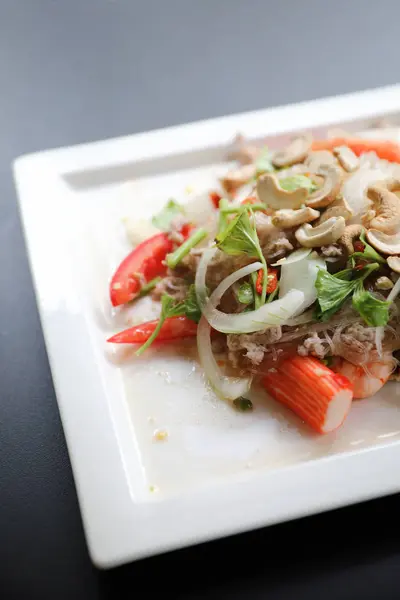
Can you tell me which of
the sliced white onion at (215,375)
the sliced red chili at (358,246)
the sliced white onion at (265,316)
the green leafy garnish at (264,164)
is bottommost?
the sliced white onion at (215,375)

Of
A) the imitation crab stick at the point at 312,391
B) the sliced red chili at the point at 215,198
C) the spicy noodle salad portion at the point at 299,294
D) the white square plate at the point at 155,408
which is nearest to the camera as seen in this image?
the white square plate at the point at 155,408

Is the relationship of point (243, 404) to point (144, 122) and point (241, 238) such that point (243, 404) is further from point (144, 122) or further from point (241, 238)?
point (144, 122)

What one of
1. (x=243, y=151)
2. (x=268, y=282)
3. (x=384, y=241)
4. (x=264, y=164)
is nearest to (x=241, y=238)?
(x=268, y=282)

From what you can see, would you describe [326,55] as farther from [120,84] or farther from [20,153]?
[20,153]

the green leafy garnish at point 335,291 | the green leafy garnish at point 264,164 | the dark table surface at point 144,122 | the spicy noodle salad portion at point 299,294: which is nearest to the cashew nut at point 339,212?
the spicy noodle salad portion at point 299,294

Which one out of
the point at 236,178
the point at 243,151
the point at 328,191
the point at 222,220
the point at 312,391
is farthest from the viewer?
the point at 243,151

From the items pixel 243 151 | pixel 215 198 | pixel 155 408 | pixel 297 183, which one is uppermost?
pixel 297 183

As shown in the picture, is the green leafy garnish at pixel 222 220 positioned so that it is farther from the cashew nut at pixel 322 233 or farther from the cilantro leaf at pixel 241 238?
the cashew nut at pixel 322 233
